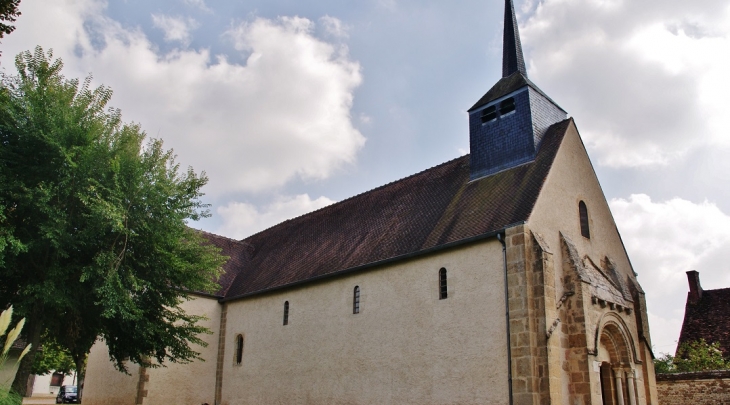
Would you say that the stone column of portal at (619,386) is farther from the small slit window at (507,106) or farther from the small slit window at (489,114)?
the small slit window at (489,114)

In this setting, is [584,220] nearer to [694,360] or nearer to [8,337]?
[694,360]

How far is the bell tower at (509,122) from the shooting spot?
1748cm

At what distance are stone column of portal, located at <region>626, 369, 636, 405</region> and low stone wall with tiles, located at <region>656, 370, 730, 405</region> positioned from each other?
7.64ft

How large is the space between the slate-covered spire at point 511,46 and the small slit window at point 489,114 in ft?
6.34

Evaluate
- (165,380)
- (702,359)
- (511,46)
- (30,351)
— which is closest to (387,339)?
(30,351)

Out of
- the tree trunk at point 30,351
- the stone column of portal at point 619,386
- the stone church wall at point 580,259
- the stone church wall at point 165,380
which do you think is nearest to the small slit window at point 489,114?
the stone church wall at point 580,259

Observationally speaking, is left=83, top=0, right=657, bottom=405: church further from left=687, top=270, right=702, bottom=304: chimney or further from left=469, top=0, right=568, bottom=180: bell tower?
left=687, top=270, right=702, bottom=304: chimney

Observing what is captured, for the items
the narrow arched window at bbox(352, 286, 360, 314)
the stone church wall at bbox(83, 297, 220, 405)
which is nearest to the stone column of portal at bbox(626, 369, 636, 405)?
the narrow arched window at bbox(352, 286, 360, 314)

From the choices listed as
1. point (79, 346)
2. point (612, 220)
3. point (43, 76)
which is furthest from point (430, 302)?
point (43, 76)

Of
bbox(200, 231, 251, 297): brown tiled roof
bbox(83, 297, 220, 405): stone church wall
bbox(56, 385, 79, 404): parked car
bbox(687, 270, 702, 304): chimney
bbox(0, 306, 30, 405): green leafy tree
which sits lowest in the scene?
bbox(56, 385, 79, 404): parked car

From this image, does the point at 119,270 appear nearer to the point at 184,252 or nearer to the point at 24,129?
the point at 184,252

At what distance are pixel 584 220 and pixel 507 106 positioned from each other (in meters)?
4.46

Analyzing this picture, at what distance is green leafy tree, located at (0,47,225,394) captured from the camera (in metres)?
14.3

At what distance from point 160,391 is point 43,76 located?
40.6ft
